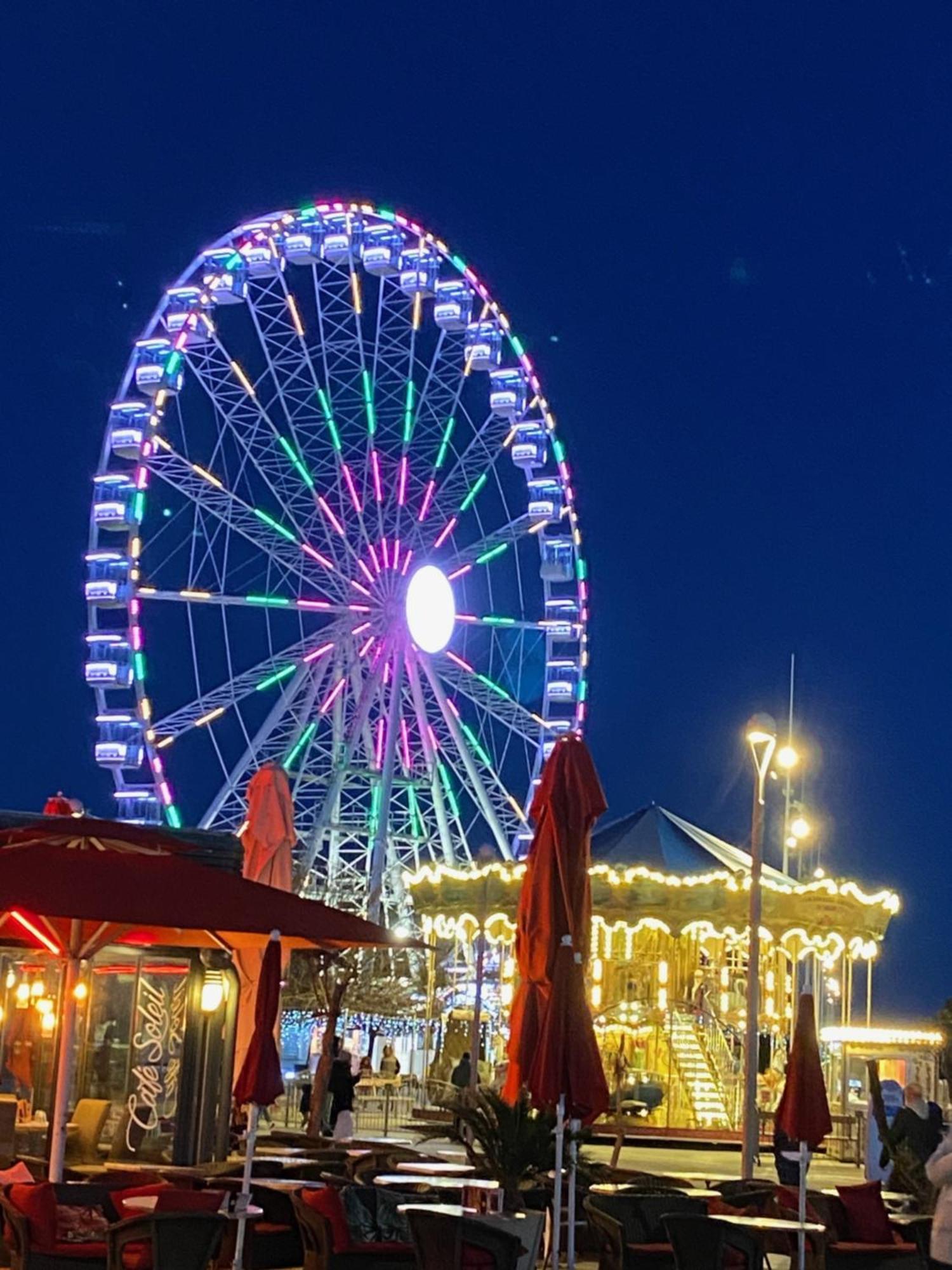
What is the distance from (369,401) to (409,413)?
0.70m

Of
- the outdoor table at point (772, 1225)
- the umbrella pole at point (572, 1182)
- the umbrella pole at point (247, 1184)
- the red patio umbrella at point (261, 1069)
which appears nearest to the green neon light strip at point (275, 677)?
the umbrella pole at point (572, 1182)

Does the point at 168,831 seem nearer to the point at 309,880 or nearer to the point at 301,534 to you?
the point at 301,534

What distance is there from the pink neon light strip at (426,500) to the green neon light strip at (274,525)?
7.31ft

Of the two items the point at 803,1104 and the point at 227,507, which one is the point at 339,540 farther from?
the point at 803,1104

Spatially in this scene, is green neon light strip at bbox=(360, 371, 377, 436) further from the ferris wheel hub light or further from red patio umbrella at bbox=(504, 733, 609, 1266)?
red patio umbrella at bbox=(504, 733, 609, 1266)

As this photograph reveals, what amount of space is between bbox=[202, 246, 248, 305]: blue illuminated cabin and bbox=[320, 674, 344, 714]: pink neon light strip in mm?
6044

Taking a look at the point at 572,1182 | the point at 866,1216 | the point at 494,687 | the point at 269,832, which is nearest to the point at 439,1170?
the point at 572,1182

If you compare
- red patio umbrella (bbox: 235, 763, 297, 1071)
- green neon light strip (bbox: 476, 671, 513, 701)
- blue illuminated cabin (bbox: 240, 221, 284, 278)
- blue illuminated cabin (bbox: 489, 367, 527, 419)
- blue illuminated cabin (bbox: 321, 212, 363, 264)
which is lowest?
red patio umbrella (bbox: 235, 763, 297, 1071)

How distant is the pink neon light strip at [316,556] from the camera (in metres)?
28.2

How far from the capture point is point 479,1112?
10.6m

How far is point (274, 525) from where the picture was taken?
91.6 feet

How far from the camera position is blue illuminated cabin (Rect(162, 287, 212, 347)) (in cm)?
2800

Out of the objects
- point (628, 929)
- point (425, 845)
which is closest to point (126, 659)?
point (628, 929)

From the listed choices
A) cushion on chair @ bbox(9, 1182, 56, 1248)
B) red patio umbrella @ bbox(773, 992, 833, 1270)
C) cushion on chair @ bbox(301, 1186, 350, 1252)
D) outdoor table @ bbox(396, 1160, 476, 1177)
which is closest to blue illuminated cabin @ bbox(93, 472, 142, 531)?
outdoor table @ bbox(396, 1160, 476, 1177)
